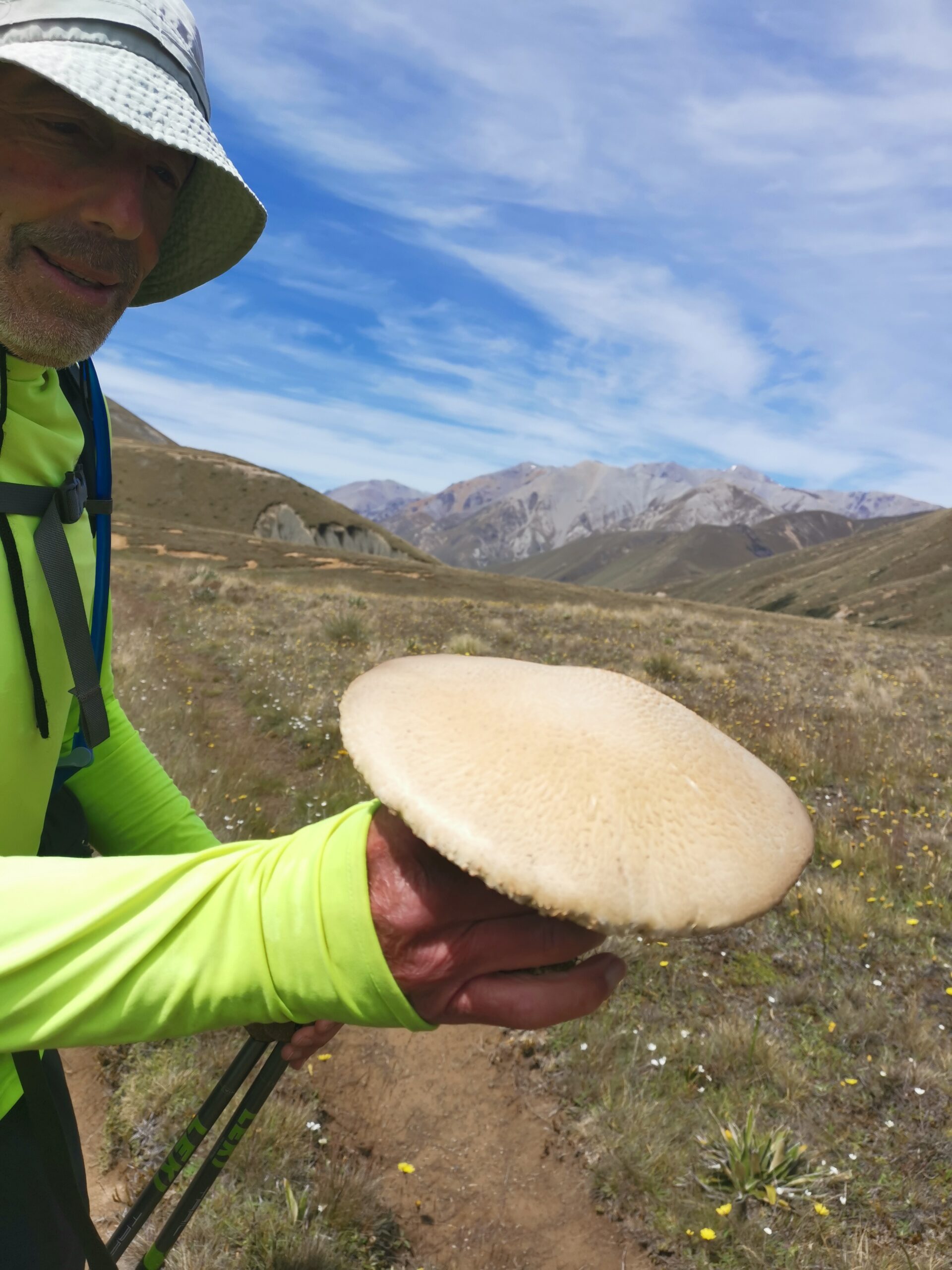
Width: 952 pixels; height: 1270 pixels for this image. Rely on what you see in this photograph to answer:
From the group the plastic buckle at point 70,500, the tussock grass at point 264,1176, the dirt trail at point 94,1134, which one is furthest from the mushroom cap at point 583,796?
the dirt trail at point 94,1134

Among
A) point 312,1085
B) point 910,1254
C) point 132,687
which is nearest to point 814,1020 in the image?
point 910,1254

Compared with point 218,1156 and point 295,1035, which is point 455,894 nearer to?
point 295,1035

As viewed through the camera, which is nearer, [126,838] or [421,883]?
[421,883]

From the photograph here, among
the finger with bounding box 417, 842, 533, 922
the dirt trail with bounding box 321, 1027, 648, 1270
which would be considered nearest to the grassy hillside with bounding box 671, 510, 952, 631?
the dirt trail with bounding box 321, 1027, 648, 1270

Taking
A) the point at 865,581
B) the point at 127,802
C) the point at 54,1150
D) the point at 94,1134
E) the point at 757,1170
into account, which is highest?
the point at 865,581

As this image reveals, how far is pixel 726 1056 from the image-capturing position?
330cm

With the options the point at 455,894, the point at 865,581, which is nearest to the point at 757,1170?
the point at 455,894

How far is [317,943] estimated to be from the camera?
1081 mm

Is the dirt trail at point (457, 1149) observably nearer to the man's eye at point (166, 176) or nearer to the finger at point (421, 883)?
the finger at point (421, 883)

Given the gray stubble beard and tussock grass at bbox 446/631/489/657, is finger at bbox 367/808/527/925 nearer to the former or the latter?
the gray stubble beard

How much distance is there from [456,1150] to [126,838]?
216cm

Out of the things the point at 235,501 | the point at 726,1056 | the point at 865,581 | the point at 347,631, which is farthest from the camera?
the point at 865,581

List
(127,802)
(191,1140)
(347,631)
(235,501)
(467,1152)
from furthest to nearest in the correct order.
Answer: (235,501) → (347,631) → (467,1152) → (127,802) → (191,1140)

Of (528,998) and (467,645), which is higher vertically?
(528,998)
